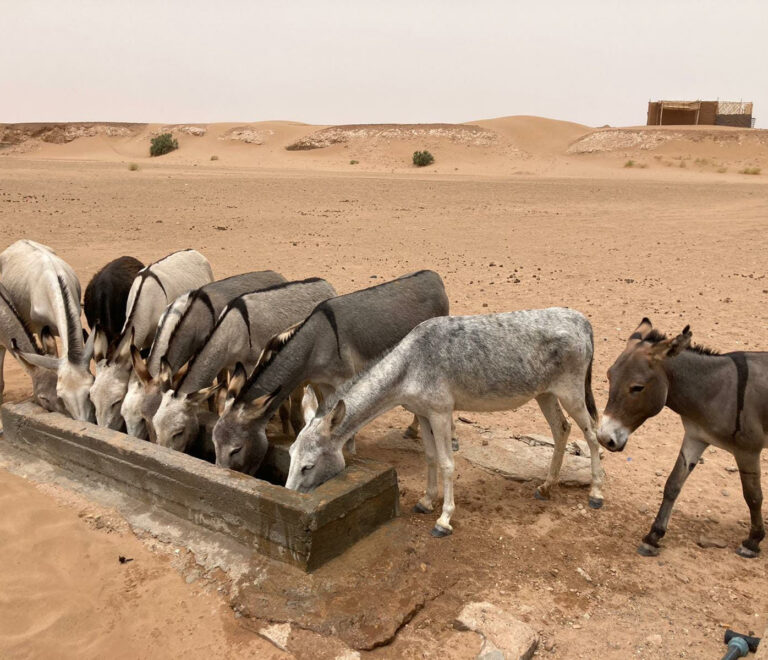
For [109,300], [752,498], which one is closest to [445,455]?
[752,498]

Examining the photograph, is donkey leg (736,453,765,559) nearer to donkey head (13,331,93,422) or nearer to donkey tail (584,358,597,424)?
donkey tail (584,358,597,424)

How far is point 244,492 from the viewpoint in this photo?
14.4ft

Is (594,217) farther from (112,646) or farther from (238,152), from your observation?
(238,152)

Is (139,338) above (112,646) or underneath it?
above

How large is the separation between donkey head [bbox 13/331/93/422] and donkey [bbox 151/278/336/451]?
1050mm

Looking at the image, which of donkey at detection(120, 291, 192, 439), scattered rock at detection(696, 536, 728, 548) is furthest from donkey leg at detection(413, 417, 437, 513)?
donkey at detection(120, 291, 192, 439)

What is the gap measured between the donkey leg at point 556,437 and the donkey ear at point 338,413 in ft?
5.99

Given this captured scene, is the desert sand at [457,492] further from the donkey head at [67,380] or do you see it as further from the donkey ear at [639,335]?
the donkey ear at [639,335]

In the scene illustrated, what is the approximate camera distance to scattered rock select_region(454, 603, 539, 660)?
3637 millimetres

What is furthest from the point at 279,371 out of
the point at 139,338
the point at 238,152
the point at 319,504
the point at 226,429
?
the point at 238,152

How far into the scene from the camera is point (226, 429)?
5.02 m

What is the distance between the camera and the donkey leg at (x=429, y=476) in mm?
5207

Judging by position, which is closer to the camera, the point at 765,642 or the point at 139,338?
the point at 765,642

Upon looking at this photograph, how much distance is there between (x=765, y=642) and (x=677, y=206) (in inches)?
864
